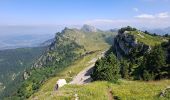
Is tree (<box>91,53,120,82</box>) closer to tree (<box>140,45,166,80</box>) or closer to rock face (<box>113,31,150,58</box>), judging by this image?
tree (<box>140,45,166,80</box>)

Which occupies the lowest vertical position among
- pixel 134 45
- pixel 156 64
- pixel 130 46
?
pixel 130 46

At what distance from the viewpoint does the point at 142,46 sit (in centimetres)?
16162

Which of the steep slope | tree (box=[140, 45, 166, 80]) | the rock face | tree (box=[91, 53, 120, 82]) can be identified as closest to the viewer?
tree (box=[91, 53, 120, 82])

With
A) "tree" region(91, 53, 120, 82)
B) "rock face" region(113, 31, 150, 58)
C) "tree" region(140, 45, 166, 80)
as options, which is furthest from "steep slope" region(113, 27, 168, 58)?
"tree" region(91, 53, 120, 82)

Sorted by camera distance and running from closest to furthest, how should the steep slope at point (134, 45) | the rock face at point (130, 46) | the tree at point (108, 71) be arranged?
the tree at point (108, 71) < the steep slope at point (134, 45) < the rock face at point (130, 46)

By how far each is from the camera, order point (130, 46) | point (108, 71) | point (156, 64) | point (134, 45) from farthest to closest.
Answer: point (130, 46) < point (134, 45) < point (156, 64) < point (108, 71)

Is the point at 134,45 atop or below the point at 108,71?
below

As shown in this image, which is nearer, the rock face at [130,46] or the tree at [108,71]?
the tree at [108,71]

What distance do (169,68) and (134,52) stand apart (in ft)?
217

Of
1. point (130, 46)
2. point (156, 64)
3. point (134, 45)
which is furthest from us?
point (130, 46)

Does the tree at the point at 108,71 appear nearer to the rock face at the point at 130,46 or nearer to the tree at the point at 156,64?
the tree at the point at 156,64

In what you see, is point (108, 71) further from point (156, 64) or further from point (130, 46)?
point (130, 46)

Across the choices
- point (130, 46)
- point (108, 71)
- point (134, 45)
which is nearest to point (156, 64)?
point (108, 71)

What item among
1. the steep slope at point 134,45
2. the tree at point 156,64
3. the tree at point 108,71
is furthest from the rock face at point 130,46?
the tree at point 108,71
